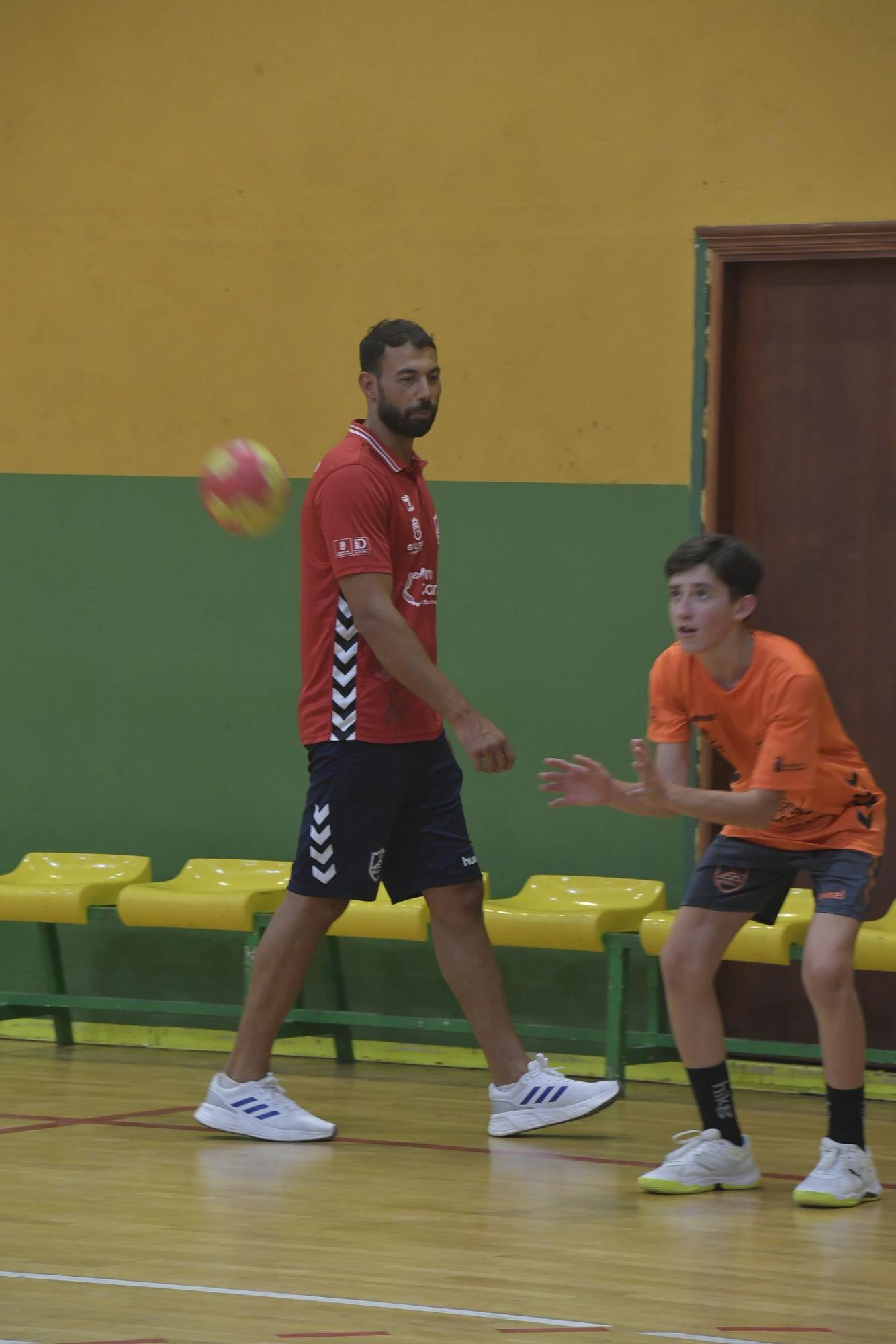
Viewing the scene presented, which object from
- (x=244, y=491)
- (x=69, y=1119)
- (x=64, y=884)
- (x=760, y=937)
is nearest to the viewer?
(x=69, y=1119)

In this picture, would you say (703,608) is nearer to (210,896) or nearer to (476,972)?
(476,972)

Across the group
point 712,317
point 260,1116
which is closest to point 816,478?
point 712,317

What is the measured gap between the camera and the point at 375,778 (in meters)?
5.00

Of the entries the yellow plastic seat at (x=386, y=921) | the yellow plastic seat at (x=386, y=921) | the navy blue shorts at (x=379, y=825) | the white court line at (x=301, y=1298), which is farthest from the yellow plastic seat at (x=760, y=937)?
the white court line at (x=301, y=1298)

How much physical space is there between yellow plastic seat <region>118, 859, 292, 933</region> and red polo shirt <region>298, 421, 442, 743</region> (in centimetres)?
136

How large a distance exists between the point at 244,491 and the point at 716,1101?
82.9 inches

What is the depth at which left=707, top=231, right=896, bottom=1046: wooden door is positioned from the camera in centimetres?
619

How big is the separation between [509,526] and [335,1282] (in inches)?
136

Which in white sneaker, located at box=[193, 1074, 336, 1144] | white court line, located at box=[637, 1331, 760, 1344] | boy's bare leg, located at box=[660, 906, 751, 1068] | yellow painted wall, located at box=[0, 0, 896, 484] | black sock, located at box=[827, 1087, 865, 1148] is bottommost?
white sneaker, located at box=[193, 1074, 336, 1144]

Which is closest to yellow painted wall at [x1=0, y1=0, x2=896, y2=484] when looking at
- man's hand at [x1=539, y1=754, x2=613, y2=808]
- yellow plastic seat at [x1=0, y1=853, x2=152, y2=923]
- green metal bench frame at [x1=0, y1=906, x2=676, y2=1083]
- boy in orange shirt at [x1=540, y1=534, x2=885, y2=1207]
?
yellow plastic seat at [x1=0, y1=853, x2=152, y2=923]

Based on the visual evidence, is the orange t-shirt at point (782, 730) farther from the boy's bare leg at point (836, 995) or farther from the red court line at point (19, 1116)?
the red court line at point (19, 1116)

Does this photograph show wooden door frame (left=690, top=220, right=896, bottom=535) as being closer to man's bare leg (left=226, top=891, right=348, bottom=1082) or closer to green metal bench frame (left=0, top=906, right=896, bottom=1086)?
green metal bench frame (left=0, top=906, right=896, bottom=1086)

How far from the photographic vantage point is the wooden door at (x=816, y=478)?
619cm

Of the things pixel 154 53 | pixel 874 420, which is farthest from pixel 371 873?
pixel 154 53
